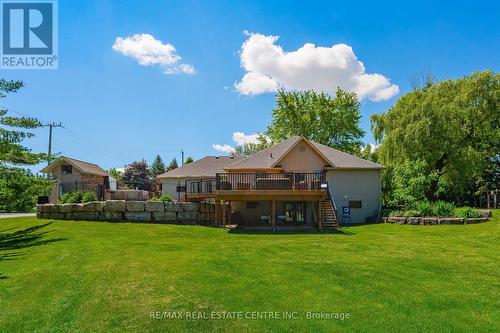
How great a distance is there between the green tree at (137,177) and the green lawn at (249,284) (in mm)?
51241

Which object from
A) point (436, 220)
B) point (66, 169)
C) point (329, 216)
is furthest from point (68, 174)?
point (436, 220)

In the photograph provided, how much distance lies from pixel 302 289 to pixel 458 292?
111 inches

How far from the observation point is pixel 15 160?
552 inches

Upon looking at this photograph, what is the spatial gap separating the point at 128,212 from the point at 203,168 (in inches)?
518

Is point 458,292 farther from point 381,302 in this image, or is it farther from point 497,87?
point 497,87

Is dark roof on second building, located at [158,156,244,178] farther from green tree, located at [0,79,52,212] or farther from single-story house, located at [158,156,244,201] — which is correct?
green tree, located at [0,79,52,212]

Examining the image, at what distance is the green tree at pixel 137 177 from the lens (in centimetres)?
6175

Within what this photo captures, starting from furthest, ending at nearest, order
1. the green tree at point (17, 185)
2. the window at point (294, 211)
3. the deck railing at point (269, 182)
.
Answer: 1. the window at point (294, 211)
2. the deck railing at point (269, 182)
3. the green tree at point (17, 185)

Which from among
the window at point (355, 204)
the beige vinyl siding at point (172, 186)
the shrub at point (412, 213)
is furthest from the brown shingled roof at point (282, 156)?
the beige vinyl siding at point (172, 186)

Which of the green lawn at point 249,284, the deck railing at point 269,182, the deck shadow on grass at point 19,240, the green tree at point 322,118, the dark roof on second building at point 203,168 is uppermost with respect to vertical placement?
the green tree at point 322,118

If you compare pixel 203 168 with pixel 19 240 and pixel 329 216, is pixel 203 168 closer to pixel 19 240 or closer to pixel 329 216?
pixel 329 216

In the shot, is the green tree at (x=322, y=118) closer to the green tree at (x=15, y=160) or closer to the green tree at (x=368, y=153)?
the green tree at (x=368, y=153)

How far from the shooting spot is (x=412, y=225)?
1792cm

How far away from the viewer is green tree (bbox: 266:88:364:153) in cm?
3962
